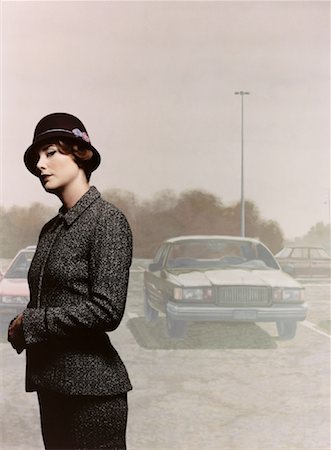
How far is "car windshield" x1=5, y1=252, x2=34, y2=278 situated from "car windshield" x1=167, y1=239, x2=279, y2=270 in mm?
1005

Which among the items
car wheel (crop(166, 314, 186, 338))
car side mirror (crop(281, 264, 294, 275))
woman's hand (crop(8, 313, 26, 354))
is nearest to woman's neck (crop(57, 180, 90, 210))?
woman's hand (crop(8, 313, 26, 354))

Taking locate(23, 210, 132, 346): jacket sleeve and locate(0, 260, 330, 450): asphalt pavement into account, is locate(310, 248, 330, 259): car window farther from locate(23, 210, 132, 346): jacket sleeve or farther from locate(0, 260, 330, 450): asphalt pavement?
locate(23, 210, 132, 346): jacket sleeve

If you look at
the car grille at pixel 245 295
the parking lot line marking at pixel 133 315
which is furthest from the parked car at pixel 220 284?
the parking lot line marking at pixel 133 315

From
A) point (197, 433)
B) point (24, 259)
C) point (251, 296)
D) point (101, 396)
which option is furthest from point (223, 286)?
point (101, 396)

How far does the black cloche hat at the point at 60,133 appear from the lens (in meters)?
2.06

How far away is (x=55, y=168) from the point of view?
207 cm

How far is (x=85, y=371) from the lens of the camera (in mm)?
2023

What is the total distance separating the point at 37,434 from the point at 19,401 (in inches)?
11.7

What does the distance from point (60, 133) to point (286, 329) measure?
367 cm

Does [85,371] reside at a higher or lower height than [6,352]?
higher

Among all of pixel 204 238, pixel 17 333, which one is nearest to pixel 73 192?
pixel 17 333

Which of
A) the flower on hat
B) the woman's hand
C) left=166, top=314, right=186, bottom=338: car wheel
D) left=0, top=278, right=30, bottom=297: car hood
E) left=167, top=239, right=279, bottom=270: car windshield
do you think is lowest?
left=166, top=314, right=186, bottom=338: car wheel

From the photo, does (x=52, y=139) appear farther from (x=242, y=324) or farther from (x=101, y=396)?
(x=242, y=324)

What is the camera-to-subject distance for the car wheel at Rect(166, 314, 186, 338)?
16.6 feet
